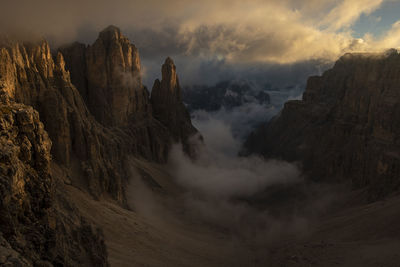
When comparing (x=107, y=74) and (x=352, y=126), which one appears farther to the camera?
(x=352, y=126)

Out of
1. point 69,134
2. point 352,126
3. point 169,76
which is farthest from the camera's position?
point 169,76

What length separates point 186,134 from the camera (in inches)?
4198

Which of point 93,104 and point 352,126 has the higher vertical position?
point 93,104

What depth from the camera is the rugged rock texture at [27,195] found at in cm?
1092

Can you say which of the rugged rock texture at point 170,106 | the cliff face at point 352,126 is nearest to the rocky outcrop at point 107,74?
the rugged rock texture at point 170,106

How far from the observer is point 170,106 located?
4053 inches

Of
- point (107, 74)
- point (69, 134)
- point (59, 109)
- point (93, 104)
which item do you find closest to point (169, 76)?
point (107, 74)

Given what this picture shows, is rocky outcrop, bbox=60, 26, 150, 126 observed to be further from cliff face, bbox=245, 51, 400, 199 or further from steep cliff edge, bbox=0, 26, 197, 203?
cliff face, bbox=245, 51, 400, 199

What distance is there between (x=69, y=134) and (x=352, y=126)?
262 feet

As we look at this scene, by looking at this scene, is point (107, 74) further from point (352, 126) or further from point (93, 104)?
point (352, 126)

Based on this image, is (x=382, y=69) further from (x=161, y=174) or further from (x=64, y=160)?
(x=64, y=160)

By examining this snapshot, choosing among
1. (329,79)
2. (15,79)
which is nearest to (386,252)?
→ (15,79)

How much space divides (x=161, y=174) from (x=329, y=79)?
7539 centimetres

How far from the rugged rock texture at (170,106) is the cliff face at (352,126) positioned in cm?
4093
